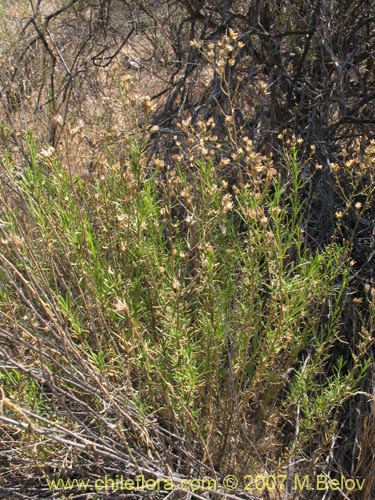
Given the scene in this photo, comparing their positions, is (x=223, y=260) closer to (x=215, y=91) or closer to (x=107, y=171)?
(x=107, y=171)

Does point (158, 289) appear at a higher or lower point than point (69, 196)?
lower

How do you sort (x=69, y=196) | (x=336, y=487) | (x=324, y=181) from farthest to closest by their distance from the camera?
(x=324, y=181)
(x=336, y=487)
(x=69, y=196)

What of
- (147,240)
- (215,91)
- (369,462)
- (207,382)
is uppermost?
(215,91)

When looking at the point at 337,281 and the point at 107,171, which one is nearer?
the point at 107,171

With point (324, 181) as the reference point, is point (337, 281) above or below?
below

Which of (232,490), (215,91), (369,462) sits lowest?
(369,462)

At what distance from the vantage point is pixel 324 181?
246 centimetres

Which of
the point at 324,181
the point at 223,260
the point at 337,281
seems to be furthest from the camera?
the point at 324,181

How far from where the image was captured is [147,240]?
5.72 ft

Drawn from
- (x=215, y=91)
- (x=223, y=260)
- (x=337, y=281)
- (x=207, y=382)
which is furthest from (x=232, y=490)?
(x=215, y=91)

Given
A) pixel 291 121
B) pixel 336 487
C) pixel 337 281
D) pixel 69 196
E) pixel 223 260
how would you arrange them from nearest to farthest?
pixel 69 196 < pixel 223 260 < pixel 336 487 < pixel 337 281 < pixel 291 121

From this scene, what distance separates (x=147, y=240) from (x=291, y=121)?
128 centimetres

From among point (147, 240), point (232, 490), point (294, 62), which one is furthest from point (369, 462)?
point (294, 62)

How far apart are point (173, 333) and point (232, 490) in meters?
0.59
